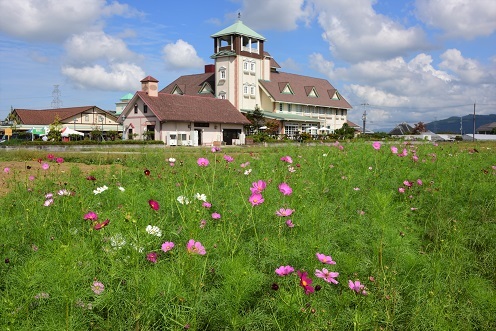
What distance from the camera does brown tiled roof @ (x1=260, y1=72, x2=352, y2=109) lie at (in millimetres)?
46031

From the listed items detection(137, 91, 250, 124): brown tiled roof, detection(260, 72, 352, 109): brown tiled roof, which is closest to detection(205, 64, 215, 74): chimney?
detection(260, 72, 352, 109): brown tiled roof

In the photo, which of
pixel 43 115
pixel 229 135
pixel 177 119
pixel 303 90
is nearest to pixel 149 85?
pixel 177 119

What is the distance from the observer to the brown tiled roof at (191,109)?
34906mm

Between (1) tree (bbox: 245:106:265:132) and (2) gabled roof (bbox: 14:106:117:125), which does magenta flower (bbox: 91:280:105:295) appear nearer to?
(1) tree (bbox: 245:106:265:132)

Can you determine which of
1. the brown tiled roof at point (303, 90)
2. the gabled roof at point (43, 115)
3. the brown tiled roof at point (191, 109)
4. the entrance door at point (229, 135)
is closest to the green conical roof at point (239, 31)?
the brown tiled roof at point (303, 90)

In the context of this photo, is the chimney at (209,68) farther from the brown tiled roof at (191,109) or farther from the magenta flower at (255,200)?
the magenta flower at (255,200)

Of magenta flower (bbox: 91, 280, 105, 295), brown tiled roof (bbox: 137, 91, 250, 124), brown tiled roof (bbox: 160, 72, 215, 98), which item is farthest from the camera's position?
brown tiled roof (bbox: 160, 72, 215, 98)

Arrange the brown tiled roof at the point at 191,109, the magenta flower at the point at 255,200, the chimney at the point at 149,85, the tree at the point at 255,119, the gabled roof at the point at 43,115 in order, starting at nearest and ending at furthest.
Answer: the magenta flower at the point at 255,200 → the brown tiled roof at the point at 191,109 → the chimney at the point at 149,85 → the tree at the point at 255,119 → the gabled roof at the point at 43,115

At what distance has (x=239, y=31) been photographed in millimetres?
Result: 42125

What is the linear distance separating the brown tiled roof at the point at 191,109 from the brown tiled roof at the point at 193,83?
527cm

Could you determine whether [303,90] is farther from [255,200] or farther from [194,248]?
[194,248]

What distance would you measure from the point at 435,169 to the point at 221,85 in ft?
127

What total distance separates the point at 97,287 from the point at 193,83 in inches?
1868

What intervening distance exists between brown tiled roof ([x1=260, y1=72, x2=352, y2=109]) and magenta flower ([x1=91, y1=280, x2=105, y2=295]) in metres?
43.5
